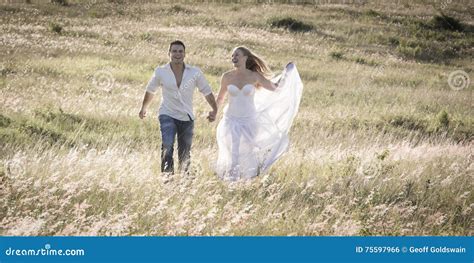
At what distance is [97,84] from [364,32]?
2934 cm

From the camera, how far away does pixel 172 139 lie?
8461 millimetres

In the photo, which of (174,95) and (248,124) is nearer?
(174,95)

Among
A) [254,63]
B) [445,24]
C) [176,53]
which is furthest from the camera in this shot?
[445,24]

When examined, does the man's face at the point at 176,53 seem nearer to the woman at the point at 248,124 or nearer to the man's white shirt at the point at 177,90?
the man's white shirt at the point at 177,90

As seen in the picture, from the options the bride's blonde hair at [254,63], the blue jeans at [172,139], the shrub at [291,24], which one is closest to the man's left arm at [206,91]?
the blue jeans at [172,139]

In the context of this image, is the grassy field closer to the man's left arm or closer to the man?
the man

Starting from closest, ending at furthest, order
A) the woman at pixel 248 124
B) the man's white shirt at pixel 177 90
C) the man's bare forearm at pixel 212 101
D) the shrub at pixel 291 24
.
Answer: the man's white shirt at pixel 177 90 → the man's bare forearm at pixel 212 101 → the woman at pixel 248 124 → the shrub at pixel 291 24

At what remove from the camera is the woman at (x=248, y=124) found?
884 centimetres

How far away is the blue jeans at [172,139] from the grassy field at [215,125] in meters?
0.26

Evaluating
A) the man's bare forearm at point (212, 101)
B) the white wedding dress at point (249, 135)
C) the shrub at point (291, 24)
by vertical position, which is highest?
the man's bare forearm at point (212, 101)

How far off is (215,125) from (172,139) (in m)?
6.84

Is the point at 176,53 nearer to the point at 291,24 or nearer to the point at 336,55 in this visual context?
the point at 336,55

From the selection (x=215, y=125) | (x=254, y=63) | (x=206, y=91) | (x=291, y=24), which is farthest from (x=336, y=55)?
(x=206, y=91)

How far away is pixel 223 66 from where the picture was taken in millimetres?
27438
